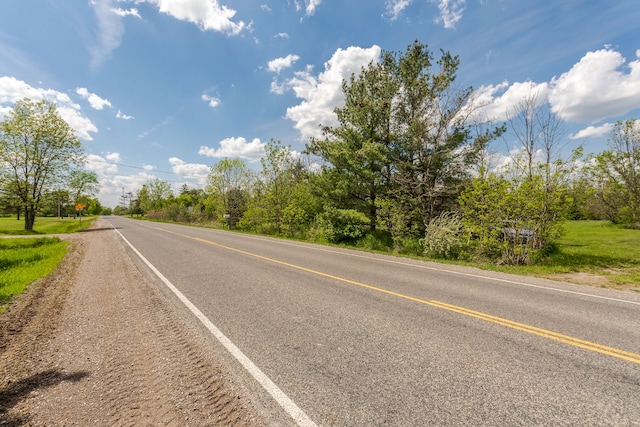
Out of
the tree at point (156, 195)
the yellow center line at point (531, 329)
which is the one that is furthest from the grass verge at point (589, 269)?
the tree at point (156, 195)

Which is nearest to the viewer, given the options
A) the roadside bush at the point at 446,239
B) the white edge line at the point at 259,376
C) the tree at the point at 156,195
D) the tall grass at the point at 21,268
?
the white edge line at the point at 259,376

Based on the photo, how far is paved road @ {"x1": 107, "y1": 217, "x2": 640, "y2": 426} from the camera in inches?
98.9

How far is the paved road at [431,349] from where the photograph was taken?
98.9 inches

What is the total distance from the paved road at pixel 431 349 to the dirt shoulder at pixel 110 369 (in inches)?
15.6

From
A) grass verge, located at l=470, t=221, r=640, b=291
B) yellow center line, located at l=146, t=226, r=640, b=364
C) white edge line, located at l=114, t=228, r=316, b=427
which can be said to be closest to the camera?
white edge line, located at l=114, t=228, r=316, b=427

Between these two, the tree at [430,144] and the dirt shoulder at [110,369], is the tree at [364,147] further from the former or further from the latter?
the dirt shoulder at [110,369]

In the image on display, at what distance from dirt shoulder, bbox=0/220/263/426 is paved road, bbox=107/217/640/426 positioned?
397 millimetres

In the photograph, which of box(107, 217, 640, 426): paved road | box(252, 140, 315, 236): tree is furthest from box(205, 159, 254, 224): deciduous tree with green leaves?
box(107, 217, 640, 426): paved road

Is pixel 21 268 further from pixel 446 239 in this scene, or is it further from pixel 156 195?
pixel 156 195

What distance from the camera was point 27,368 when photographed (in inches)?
130

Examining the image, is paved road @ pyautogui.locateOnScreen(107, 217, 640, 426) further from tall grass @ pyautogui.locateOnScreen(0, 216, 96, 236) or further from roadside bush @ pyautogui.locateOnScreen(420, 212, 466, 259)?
tall grass @ pyautogui.locateOnScreen(0, 216, 96, 236)

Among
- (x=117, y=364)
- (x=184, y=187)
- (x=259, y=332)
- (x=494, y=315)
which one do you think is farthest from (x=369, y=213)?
(x=184, y=187)

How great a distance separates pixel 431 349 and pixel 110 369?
3838 mm

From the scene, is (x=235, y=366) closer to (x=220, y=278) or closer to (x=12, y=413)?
(x=12, y=413)
